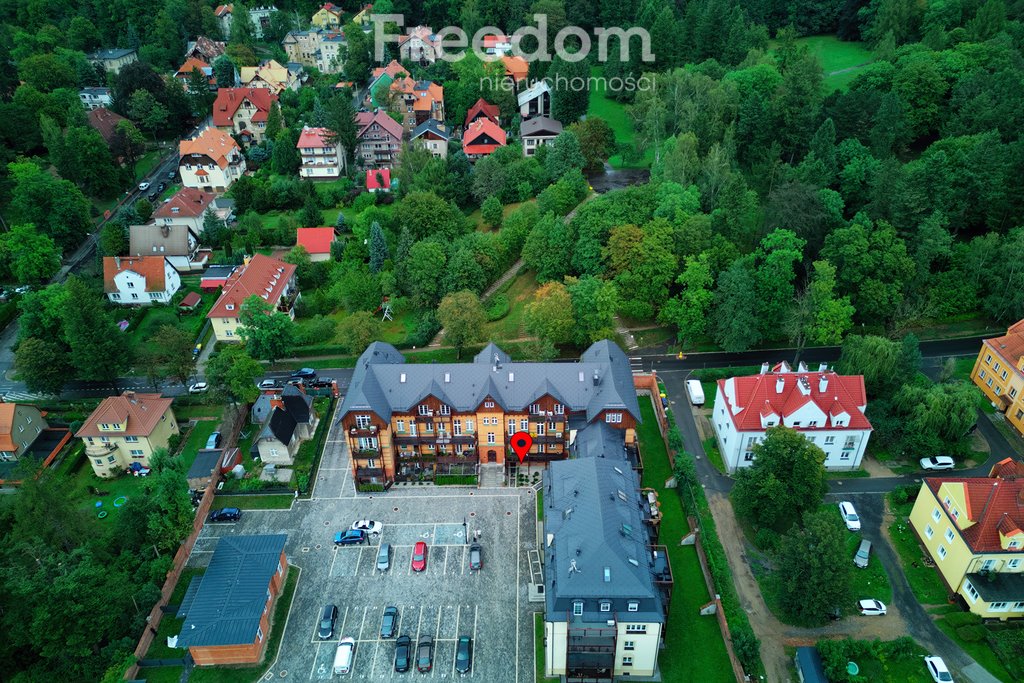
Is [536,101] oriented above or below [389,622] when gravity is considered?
above

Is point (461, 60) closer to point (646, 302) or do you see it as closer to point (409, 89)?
point (409, 89)

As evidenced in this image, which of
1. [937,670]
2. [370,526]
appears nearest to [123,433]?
[370,526]

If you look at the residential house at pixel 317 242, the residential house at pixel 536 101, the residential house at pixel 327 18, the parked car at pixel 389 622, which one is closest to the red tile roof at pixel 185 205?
the residential house at pixel 317 242

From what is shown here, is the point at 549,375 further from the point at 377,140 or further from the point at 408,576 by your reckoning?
the point at 377,140


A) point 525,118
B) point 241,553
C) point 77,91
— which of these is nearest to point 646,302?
point 241,553

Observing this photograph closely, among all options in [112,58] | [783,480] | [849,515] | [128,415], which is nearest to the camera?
[783,480]
